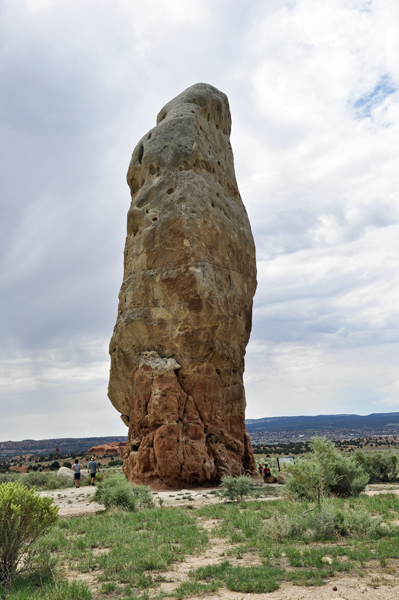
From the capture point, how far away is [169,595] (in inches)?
178

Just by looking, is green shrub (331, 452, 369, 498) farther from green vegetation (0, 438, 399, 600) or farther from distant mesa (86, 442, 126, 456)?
distant mesa (86, 442, 126, 456)

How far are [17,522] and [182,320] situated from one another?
10423mm

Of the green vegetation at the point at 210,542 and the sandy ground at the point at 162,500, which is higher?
the green vegetation at the point at 210,542

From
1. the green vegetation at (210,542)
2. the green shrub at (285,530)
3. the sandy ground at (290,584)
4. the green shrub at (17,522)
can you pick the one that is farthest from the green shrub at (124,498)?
the green shrub at (17,522)

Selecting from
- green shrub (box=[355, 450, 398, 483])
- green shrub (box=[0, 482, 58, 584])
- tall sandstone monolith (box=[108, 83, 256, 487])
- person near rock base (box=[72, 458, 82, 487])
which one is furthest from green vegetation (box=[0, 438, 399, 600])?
person near rock base (box=[72, 458, 82, 487])

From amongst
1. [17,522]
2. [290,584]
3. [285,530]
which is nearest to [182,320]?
[285,530]

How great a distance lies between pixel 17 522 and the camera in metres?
5.00

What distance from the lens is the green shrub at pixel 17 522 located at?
16.2ft

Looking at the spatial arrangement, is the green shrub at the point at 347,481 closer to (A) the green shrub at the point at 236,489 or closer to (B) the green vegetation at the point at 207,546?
(B) the green vegetation at the point at 207,546

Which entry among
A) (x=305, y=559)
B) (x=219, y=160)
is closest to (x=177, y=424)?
(x=305, y=559)

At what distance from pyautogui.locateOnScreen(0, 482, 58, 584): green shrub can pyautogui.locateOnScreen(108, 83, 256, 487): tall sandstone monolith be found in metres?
8.98

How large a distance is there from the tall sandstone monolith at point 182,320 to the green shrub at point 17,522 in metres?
8.98

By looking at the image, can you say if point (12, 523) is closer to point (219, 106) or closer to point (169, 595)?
point (169, 595)

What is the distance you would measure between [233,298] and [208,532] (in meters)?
10.0
